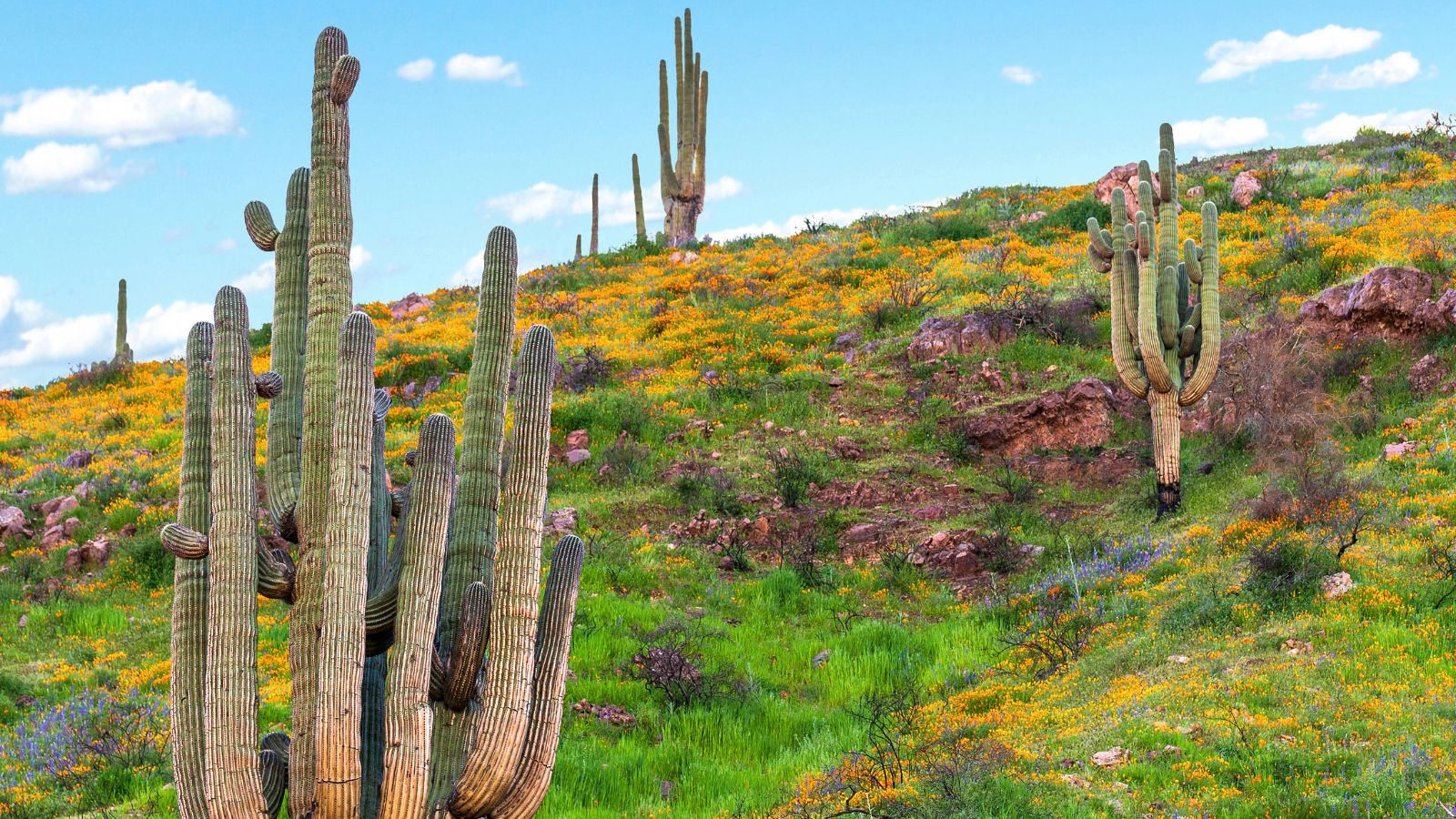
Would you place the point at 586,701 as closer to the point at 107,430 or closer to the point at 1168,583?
the point at 1168,583

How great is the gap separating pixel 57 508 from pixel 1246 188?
24.4 m

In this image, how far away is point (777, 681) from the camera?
1102 centimetres

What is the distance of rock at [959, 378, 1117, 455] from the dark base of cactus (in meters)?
2.69

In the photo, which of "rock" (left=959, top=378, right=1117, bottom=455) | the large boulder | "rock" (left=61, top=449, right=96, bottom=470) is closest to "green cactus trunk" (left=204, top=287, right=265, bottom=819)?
"rock" (left=959, top=378, right=1117, bottom=455)

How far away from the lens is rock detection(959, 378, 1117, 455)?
1677 cm

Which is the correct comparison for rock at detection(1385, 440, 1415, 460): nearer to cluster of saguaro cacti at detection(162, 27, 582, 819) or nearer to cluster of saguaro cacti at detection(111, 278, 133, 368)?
cluster of saguaro cacti at detection(162, 27, 582, 819)

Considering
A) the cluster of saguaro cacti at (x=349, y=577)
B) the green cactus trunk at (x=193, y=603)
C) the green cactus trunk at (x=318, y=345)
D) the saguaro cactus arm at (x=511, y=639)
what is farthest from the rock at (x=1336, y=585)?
the green cactus trunk at (x=193, y=603)

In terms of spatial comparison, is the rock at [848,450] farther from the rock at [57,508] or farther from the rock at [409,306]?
the rock at [409,306]

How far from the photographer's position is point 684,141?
33.8 m

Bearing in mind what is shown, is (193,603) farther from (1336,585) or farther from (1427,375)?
(1427,375)

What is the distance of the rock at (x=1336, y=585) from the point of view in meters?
9.82

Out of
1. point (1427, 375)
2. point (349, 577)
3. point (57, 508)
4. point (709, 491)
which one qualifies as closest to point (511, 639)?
point (349, 577)

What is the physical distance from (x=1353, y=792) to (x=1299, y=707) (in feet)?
4.18

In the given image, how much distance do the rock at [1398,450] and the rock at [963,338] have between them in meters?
7.19
